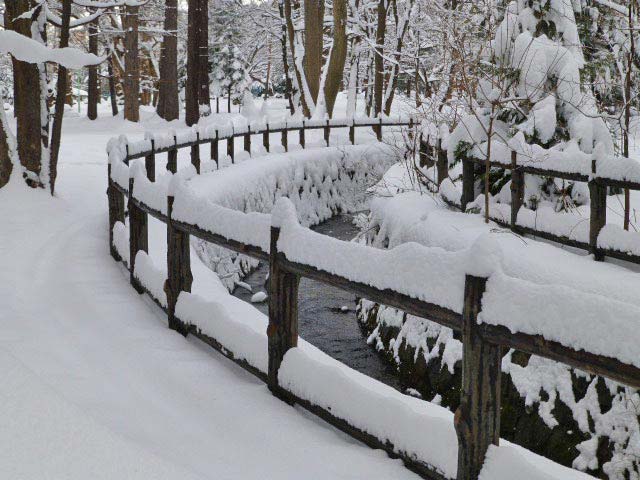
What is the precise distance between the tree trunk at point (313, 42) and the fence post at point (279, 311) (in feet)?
69.8

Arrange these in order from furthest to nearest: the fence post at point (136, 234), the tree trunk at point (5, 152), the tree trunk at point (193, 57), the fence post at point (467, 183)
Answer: the tree trunk at point (193, 57)
the tree trunk at point (5, 152)
the fence post at point (467, 183)
the fence post at point (136, 234)

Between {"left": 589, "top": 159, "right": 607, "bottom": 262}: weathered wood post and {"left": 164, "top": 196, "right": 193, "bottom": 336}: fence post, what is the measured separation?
3.76 meters

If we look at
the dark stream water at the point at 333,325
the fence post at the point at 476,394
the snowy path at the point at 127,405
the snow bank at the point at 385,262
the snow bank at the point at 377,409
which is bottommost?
the dark stream water at the point at 333,325

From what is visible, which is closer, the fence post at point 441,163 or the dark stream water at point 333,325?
the dark stream water at point 333,325

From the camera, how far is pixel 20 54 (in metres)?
6.79

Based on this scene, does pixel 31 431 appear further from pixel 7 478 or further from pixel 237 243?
pixel 237 243

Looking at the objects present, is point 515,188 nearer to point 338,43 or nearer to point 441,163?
point 441,163

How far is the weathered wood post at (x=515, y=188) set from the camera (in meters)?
8.51

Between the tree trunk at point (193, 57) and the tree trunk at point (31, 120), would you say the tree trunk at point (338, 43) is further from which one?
the tree trunk at point (31, 120)

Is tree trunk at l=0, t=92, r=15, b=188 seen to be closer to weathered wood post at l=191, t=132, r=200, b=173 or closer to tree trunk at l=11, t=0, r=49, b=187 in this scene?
tree trunk at l=11, t=0, r=49, b=187

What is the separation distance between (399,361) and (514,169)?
2369 millimetres

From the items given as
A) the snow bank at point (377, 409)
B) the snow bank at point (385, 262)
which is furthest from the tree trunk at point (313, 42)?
the snow bank at point (377, 409)

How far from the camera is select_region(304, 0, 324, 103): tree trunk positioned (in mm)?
24844

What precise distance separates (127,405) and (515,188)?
214 inches
